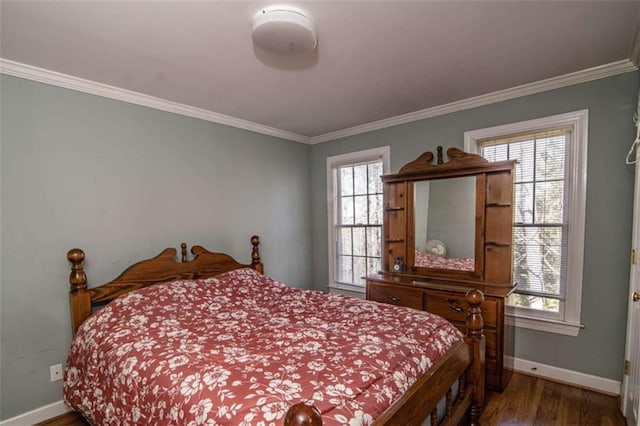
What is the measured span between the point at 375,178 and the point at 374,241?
0.74 meters

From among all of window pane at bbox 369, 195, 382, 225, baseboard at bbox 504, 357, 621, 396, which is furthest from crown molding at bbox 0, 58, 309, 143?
baseboard at bbox 504, 357, 621, 396

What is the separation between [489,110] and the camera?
2.81m

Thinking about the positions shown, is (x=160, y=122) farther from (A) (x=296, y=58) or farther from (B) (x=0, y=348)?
(B) (x=0, y=348)

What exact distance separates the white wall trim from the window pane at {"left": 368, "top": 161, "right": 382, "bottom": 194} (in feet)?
1.35

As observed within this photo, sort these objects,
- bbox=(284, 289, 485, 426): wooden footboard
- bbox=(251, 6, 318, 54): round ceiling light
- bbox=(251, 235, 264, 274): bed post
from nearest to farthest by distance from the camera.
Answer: bbox=(284, 289, 485, 426): wooden footboard < bbox=(251, 6, 318, 54): round ceiling light < bbox=(251, 235, 264, 274): bed post

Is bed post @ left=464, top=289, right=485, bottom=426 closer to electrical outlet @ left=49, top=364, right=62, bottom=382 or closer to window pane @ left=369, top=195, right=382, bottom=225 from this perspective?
window pane @ left=369, top=195, right=382, bottom=225

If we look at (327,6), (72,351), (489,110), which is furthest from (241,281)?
(489,110)

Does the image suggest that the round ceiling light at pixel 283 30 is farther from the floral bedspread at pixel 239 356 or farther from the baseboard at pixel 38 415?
the baseboard at pixel 38 415

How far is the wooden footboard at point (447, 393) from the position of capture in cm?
104

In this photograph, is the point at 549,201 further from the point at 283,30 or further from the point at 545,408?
the point at 283,30

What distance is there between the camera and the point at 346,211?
155 inches

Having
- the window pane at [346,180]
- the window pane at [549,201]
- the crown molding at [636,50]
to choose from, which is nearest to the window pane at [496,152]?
the window pane at [549,201]

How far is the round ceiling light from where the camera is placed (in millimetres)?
1579

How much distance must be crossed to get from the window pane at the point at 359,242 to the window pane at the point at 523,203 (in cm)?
160
